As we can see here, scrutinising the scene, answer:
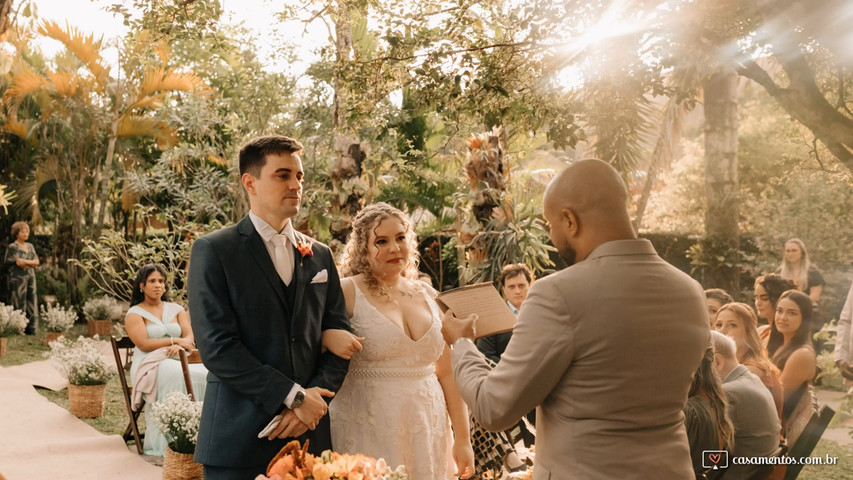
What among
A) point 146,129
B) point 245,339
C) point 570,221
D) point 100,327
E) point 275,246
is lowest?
point 100,327

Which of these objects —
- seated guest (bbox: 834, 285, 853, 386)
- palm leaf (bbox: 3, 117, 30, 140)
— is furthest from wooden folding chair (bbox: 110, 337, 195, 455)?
palm leaf (bbox: 3, 117, 30, 140)

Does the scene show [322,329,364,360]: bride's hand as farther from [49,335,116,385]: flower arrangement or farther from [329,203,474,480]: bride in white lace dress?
[49,335,116,385]: flower arrangement

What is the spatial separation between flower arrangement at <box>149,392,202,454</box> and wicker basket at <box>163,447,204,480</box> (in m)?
0.04

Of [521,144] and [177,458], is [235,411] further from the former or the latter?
[521,144]

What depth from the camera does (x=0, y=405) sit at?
28.0 feet

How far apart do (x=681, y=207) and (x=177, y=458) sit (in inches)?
641

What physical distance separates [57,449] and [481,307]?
19.6 feet

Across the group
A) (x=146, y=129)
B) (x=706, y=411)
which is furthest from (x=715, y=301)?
(x=146, y=129)

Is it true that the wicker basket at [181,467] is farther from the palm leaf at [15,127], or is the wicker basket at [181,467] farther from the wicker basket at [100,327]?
the palm leaf at [15,127]

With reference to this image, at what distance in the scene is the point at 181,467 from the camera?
5609 millimetres

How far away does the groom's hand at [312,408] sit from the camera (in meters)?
2.82

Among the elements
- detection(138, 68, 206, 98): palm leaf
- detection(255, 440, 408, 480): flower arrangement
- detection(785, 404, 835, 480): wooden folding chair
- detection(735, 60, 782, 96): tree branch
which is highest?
detection(138, 68, 206, 98): palm leaf

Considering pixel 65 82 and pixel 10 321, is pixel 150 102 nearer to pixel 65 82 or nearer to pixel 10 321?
pixel 65 82

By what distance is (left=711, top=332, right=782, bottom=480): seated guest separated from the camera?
12.8 feet
